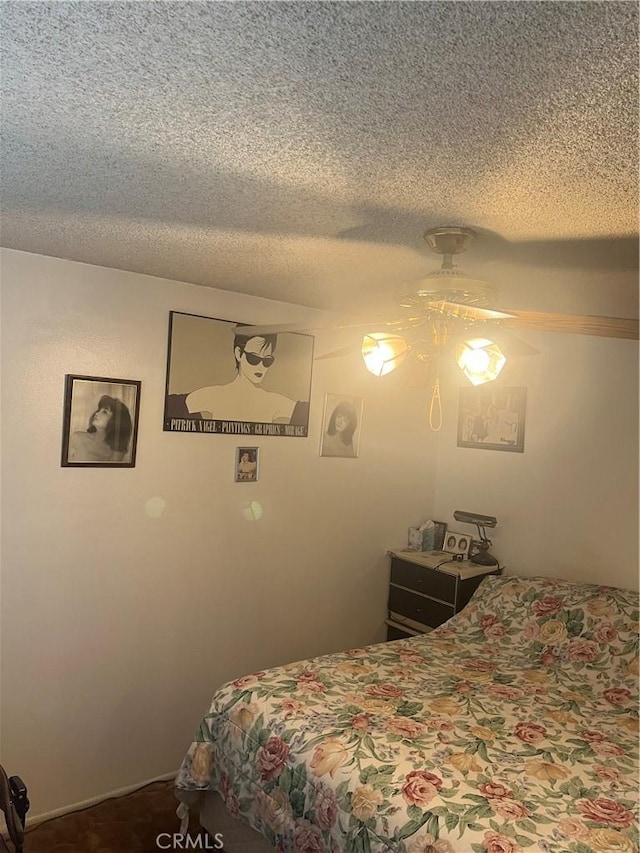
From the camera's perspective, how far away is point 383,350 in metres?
2.09

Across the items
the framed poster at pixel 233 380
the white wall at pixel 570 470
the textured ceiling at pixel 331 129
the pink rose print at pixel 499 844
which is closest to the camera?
the textured ceiling at pixel 331 129

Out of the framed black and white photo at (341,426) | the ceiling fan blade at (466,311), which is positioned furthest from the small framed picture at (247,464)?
the ceiling fan blade at (466,311)

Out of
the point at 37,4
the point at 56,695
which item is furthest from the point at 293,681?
the point at 37,4

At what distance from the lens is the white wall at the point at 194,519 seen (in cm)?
265

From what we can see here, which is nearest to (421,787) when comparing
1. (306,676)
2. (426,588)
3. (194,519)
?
(306,676)

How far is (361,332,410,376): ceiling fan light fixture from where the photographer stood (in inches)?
82.1

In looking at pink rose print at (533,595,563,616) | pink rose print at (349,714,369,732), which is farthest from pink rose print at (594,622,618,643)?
pink rose print at (349,714,369,732)

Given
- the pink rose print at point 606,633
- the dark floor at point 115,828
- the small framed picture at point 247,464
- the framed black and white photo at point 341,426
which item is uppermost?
the framed black and white photo at point 341,426

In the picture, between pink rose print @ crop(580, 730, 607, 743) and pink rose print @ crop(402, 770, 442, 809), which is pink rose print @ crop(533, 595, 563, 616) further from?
pink rose print @ crop(402, 770, 442, 809)

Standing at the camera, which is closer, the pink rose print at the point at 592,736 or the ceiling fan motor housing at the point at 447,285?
the ceiling fan motor housing at the point at 447,285

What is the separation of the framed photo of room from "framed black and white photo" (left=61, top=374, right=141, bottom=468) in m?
2.08

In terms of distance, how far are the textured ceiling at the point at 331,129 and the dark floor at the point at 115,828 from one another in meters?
2.36

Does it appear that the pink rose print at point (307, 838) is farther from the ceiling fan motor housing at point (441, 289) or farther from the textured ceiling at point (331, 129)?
→ the textured ceiling at point (331, 129)

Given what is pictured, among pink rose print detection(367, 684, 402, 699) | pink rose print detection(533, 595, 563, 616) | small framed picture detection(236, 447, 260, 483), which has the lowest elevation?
pink rose print detection(367, 684, 402, 699)
